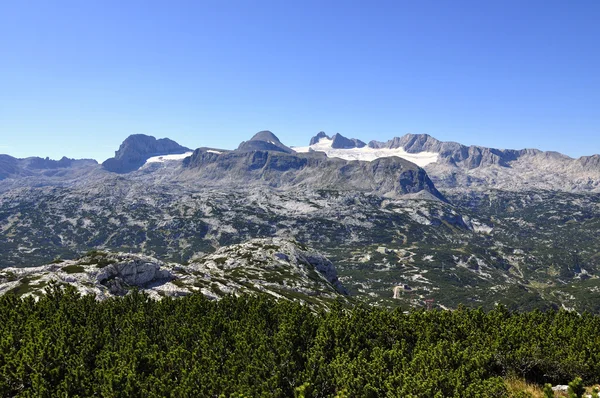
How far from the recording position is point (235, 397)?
3259 centimetres

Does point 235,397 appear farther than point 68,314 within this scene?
No

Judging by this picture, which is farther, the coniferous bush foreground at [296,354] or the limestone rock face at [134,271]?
the limestone rock face at [134,271]

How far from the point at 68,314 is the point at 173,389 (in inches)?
1520

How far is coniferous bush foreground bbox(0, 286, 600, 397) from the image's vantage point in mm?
36375

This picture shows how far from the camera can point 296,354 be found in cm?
4584

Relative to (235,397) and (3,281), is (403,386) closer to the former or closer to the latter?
(235,397)

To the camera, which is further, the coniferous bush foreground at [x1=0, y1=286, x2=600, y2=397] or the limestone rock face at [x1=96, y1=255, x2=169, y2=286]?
the limestone rock face at [x1=96, y1=255, x2=169, y2=286]

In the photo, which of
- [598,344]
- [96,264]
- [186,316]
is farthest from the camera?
[96,264]

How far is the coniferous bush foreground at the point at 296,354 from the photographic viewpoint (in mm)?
36375

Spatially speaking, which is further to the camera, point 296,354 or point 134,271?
point 134,271

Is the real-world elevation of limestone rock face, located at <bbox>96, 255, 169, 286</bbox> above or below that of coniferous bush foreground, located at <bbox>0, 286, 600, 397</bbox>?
below

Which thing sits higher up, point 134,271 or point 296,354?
point 296,354

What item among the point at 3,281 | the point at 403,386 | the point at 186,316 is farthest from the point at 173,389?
the point at 3,281

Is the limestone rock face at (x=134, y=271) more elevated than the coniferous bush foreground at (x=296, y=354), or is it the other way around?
the coniferous bush foreground at (x=296, y=354)
